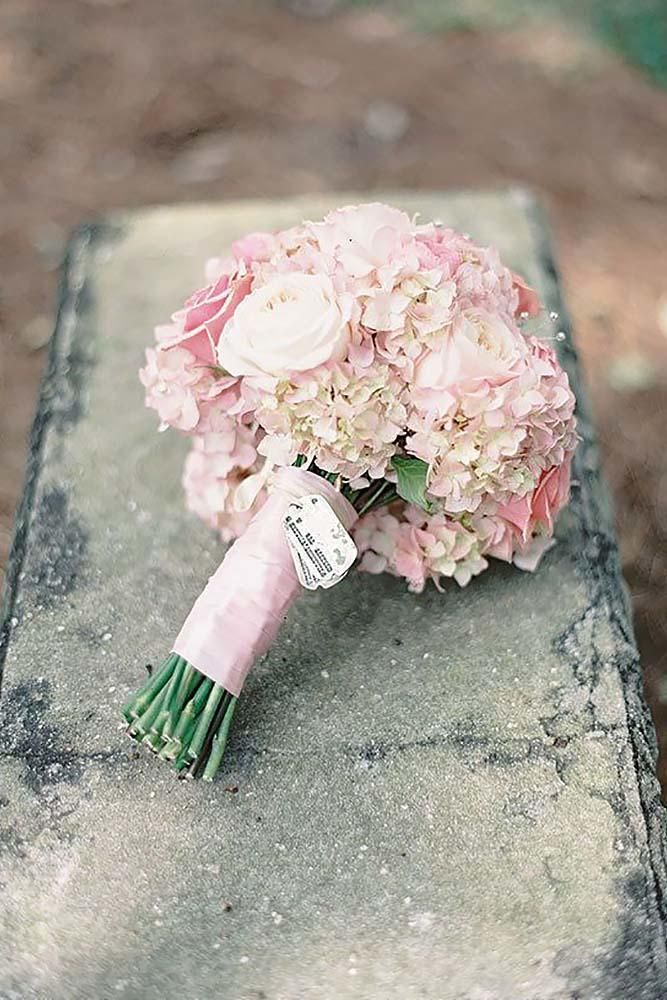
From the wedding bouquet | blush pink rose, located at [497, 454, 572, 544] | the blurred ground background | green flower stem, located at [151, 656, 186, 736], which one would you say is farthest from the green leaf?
the blurred ground background

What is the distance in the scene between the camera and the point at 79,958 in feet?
4.33

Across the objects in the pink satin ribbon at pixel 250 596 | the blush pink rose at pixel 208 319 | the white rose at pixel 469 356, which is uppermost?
the white rose at pixel 469 356

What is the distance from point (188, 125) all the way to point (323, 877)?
2722mm

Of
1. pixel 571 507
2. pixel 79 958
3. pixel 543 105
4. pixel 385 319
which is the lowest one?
pixel 543 105

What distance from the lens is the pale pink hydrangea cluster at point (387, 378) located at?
4.54 feet

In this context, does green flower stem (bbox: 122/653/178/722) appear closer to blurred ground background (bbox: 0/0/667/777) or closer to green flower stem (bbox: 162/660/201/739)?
green flower stem (bbox: 162/660/201/739)

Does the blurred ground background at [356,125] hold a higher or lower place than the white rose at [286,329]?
lower

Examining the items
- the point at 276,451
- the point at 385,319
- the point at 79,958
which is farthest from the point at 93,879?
the point at 385,319

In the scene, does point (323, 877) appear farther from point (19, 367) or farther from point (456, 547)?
point (19, 367)

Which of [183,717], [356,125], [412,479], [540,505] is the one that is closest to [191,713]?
[183,717]

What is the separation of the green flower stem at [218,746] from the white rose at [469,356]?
436 mm

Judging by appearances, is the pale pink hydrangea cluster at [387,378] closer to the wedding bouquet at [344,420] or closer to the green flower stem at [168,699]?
the wedding bouquet at [344,420]

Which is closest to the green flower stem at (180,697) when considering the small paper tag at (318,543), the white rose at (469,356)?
the small paper tag at (318,543)

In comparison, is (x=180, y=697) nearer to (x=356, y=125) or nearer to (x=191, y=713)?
(x=191, y=713)
